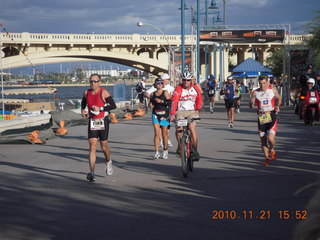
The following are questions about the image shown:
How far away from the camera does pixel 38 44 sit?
55844 mm

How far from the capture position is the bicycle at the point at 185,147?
8.82 meters

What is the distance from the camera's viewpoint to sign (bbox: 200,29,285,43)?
3780 cm

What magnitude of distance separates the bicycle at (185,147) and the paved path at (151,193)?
0.69ft

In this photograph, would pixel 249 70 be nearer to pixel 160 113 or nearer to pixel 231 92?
pixel 231 92

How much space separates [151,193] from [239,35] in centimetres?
3406

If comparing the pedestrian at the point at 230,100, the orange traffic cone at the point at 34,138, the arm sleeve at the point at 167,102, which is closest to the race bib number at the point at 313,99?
the pedestrian at the point at 230,100

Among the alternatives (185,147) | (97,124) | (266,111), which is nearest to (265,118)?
(266,111)

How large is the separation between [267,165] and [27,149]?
6810mm

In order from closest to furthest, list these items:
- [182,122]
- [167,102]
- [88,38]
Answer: [182,122], [167,102], [88,38]

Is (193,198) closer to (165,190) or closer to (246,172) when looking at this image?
(165,190)

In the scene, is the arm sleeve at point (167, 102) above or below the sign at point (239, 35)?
below

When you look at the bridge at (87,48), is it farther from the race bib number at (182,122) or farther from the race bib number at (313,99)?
the race bib number at (182,122)

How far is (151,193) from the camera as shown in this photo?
24.8 feet

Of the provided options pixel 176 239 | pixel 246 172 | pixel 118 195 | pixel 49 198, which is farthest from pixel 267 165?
pixel 176 239
